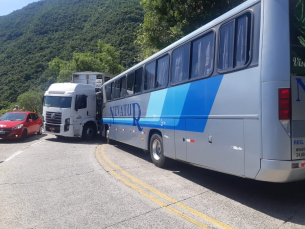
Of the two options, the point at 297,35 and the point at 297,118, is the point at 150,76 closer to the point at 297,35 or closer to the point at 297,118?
the point at 297,35

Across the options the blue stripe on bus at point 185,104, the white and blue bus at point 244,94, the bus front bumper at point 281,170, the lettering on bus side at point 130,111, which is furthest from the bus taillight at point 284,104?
the lettering on bus side at point 130,111

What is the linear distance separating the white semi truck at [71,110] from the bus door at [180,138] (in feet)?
30.6

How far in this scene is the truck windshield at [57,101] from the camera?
14718 millimetres

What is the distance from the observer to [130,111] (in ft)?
33.3

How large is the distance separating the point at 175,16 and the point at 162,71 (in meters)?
6.14

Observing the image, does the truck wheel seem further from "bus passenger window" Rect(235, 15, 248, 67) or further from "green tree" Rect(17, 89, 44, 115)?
"green tree" Rect(17, 89, 44, 115)

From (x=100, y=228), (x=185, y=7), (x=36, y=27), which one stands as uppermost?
(x=36, y=27)

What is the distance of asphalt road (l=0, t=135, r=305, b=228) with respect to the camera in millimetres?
4168

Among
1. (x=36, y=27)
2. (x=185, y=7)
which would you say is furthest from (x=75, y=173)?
(x=36, y=27)

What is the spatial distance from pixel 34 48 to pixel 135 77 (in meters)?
69.9

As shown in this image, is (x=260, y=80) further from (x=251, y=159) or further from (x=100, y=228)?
(x=100, y=228)

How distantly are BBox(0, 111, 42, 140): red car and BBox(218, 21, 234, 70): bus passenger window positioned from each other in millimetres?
12209

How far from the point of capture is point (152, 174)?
7109 millimetres

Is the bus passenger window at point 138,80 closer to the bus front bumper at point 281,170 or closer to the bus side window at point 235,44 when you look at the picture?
the bus side window at point 235,44
